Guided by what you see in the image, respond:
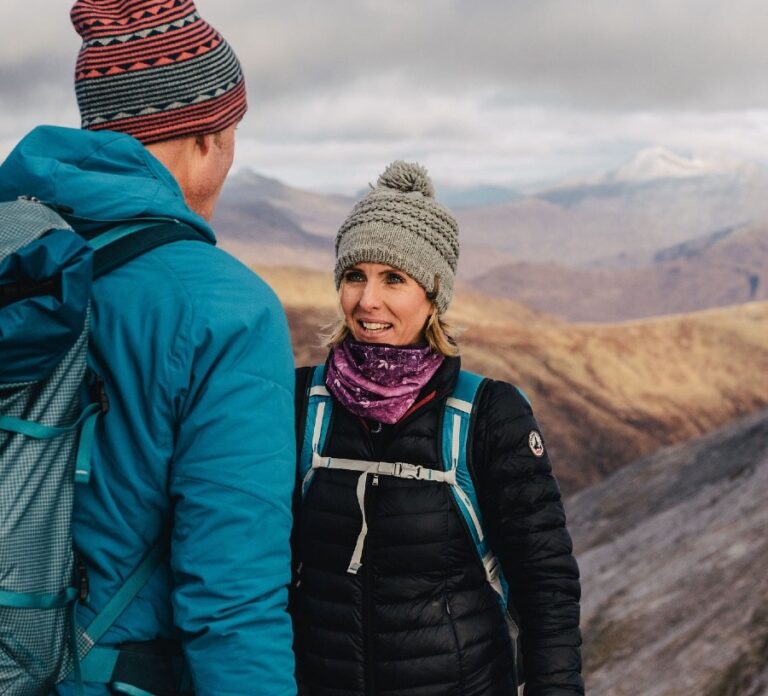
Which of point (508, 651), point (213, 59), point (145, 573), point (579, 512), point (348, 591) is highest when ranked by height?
point (213, 59)

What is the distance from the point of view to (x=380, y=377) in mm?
2463

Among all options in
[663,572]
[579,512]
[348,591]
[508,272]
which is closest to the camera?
[348,591]

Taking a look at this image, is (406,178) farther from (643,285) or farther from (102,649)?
(643,285)

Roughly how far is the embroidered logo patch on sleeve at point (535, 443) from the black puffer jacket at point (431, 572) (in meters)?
0.01

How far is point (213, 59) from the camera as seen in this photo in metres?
1.97

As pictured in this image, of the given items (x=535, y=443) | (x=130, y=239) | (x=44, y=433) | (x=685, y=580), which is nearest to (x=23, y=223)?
(x=130, y=239)

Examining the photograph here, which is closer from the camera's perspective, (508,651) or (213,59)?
(213,59)

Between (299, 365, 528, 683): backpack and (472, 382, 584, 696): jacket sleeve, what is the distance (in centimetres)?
3

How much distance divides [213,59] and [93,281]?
2.15ft

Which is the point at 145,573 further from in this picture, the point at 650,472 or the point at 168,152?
the point at 650,472

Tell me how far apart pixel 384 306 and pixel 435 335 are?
0.54ft

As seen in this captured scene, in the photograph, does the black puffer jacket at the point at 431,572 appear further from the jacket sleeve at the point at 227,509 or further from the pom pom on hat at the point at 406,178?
the jacket sleeve at the point at 227,509

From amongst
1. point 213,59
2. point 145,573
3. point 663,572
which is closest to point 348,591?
point 145,573

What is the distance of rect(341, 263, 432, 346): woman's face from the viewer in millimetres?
2557
